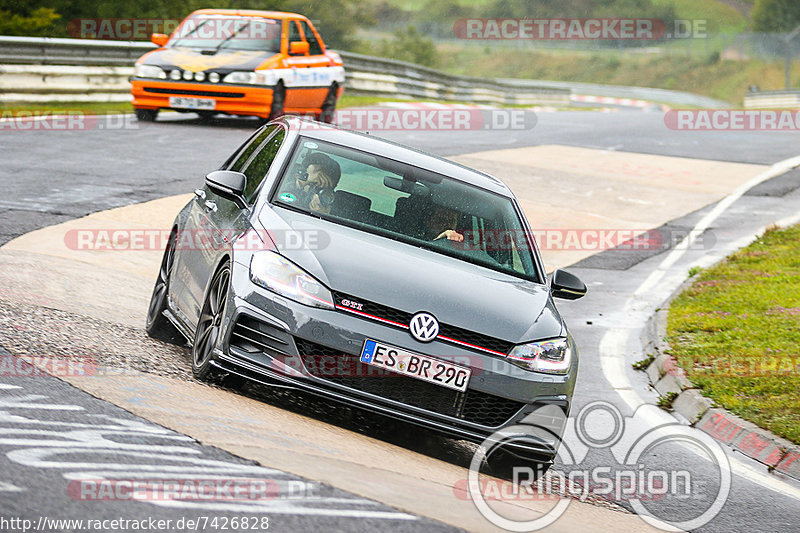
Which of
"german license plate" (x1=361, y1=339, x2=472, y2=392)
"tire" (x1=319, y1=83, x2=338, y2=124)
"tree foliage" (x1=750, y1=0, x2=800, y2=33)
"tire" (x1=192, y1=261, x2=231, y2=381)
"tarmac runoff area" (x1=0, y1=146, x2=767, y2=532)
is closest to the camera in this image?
"tarmac runoff area" (x1=0, y1=146, x2=767, y2=532)

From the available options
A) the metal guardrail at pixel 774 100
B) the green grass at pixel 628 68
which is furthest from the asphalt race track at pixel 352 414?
the green grass at pixel 628 68

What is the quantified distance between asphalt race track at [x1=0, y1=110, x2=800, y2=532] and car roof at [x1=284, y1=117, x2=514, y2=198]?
168cm

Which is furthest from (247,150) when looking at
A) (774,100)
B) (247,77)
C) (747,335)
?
(774,100)

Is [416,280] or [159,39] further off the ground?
[159,39]

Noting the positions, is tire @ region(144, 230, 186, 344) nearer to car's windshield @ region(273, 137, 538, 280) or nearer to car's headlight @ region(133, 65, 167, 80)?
car's windshield @ region(273, 137, 538, 280)

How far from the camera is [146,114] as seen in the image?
20.3m

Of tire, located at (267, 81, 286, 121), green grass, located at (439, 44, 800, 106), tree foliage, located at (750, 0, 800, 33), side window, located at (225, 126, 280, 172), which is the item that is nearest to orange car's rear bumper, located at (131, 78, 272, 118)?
tire, located at (267, 81, 286, 121)

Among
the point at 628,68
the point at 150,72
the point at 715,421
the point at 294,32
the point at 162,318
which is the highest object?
the point at 294,32

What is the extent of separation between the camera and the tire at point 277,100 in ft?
64.4

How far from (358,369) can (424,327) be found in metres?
0.39

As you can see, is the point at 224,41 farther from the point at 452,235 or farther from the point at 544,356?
the point at 544,356

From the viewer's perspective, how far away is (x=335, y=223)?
6.71m

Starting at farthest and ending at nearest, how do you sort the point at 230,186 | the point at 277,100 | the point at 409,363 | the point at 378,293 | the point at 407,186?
the point at 277,100 → the point at 407,186 → the point at 230,186 → the point at 378,293 → the point at 409,363

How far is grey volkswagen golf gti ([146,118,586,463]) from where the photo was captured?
5.79m
